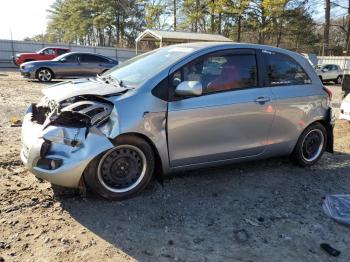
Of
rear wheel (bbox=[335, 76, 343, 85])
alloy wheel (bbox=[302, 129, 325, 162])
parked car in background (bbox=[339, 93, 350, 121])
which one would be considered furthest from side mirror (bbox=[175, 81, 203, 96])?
rear wheel (bbox=[335, 76, 343, 85])

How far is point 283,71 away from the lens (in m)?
5.34

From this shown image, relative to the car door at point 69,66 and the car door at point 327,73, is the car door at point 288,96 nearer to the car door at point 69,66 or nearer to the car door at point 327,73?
the car door at point 69,66

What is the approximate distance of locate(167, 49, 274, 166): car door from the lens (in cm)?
441

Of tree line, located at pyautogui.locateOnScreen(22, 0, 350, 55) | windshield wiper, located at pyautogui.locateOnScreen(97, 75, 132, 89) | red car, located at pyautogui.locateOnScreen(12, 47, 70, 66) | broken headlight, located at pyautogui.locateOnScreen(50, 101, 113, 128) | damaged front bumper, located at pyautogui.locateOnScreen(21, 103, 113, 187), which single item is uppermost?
tree line, located at pyautogui.locateOnScreen(22, 0, 350, 55)

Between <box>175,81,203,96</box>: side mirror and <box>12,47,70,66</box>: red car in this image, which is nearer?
<box>175,81,203,96</box>: side mirror

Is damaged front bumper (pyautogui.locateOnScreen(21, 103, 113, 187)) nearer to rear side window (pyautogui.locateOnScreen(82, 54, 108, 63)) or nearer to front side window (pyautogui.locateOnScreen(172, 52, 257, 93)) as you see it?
front side window (pyautogui.locateOnScreen(172, 52, 257, 93))

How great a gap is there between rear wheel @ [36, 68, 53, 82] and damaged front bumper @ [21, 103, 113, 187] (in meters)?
14.7

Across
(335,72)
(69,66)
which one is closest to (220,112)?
(69,66)

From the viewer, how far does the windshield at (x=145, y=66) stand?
177 inches

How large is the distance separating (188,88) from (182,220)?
140cm

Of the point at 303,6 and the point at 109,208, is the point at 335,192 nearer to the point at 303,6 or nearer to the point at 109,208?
the point at 109,208

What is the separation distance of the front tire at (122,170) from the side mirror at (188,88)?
2.23 feet

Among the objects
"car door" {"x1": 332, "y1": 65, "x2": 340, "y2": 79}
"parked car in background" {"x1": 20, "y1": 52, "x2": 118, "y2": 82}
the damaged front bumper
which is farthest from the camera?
"car door" {"x1": 332, "y1": 65, "x2": 340, "y2": 79}

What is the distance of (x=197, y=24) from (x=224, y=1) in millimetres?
8558
